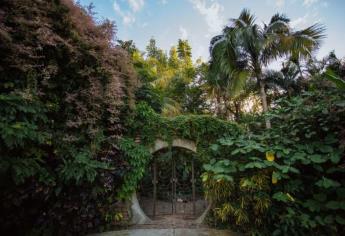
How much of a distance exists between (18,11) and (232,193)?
15.4ft

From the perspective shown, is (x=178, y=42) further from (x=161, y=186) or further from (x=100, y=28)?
(x=100, y=28)

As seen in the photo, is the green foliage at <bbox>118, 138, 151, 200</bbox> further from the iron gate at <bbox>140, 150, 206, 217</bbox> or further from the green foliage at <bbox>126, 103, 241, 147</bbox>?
the iron gate at <bbox>140, 150, 206, 217</bbox>

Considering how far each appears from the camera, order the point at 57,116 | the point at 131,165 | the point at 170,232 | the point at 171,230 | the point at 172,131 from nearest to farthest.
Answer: the point at 57,116, the point at 170,232, the point at 171,230, the point at 131,165, the point at 172,131

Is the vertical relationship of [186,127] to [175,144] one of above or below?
above

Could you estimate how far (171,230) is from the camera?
432cm

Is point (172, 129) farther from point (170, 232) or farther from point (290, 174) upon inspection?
point (290, 174)

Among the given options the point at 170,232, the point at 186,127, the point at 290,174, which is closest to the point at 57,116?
the point at 186,127

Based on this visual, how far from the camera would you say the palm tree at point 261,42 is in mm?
8836

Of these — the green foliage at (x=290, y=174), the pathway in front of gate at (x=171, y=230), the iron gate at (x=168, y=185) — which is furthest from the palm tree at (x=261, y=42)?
the pathway in front of gate at (x=171, y=230)

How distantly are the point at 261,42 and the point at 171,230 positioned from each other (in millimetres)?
8267

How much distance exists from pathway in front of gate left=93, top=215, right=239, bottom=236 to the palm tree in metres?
Result: 6.27

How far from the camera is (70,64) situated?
368cm

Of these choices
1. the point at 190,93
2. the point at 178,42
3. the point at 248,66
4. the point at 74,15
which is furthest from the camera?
the point at 178,42

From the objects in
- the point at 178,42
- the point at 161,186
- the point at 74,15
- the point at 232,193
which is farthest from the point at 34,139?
the point at 178,42
